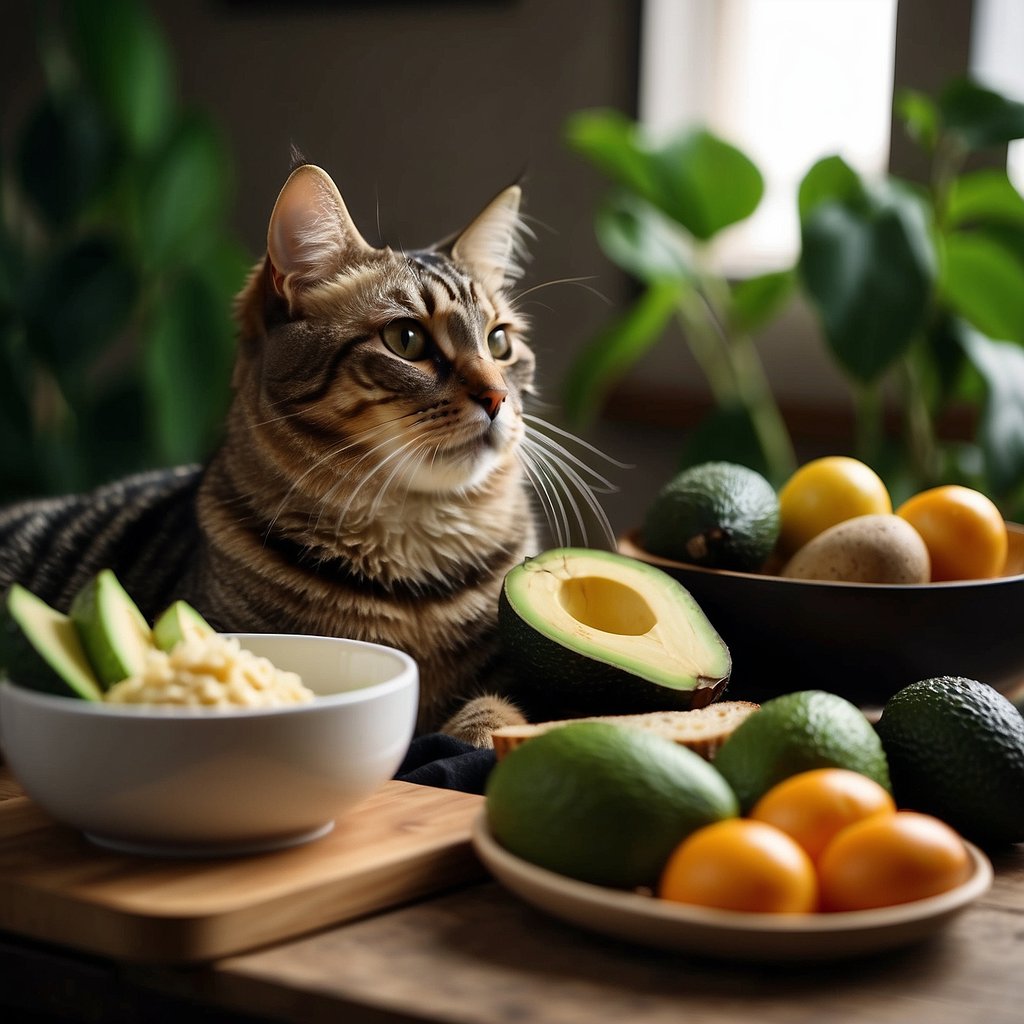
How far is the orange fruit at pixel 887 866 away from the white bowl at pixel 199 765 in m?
0.27

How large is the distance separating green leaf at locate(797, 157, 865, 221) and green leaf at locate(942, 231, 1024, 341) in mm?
223

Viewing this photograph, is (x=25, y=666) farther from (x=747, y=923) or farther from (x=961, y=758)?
(x=961, y=758)

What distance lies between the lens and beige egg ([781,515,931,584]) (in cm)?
105

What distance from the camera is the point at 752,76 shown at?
302cm

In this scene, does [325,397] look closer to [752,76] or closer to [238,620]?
[238,620]

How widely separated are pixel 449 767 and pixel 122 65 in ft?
7.76

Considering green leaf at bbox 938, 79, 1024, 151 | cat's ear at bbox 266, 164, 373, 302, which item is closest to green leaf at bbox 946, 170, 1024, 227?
green leaf at bbox 938, 79, 1024, 151

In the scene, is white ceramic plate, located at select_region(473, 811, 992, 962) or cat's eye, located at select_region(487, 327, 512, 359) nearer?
white ceramic plate, located at select_region(473, 811, 992, 962)

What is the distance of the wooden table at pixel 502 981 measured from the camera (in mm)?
628

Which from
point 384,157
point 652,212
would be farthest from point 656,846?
point 384,157

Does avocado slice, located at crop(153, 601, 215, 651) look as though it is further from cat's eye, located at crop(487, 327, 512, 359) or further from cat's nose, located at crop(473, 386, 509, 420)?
cat's eye, located at crop(487, 327, 512, 359)

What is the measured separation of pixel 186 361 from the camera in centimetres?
276

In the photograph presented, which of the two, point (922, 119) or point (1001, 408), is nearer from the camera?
point (1001, 408)

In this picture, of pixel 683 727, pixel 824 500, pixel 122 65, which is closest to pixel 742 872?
pixel 683 727
